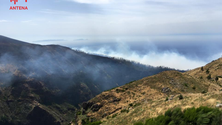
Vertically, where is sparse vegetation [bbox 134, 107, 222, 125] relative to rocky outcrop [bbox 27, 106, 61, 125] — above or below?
above

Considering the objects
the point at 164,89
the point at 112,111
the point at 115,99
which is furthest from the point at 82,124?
the point at 164,89

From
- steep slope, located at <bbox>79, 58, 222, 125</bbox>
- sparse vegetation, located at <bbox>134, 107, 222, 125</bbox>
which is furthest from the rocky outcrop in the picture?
sparse vegetation, located at <bbox>134, 107, 222, 125</bbox>

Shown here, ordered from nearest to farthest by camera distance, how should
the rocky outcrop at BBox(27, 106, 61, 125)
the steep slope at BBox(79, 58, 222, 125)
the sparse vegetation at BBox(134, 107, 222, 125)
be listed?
the sparse vegetation at BBox(134, 107, 222, 125) → the steep slope at BBox(79, 58, 222, 125) → the rocky outcrop at BBox(27, 106, 61, 125)

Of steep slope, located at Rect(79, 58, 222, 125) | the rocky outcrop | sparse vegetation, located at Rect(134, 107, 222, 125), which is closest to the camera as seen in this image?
sparse vegetation, located at Rect(134, 107, 222, 125)

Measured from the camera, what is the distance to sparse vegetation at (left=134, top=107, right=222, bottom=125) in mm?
16688

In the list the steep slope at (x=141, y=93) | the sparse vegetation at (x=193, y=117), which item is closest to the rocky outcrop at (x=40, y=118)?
the steep slope at (x=141, y=93)

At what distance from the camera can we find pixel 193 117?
719 inches

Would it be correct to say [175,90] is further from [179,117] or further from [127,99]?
[179,117]

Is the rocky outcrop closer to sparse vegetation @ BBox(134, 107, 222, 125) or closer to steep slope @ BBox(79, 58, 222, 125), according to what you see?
steep slope @ BBox(79, 58, 222, 125)

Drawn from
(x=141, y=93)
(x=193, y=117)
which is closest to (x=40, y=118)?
(x=141, y=93)

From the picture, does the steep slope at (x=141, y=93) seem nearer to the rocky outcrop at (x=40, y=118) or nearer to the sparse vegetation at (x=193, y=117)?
the sparse vegetation at (x=193, y=117)

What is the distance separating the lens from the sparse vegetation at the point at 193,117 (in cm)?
1669

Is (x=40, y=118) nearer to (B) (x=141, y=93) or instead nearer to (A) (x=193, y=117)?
(B) (x=141, y=93)

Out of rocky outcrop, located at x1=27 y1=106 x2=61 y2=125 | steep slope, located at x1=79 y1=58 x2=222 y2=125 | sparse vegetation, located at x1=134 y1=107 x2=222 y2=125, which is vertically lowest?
rocky outcrop, located at x1=27 y1=106 x2=61 y2=125
